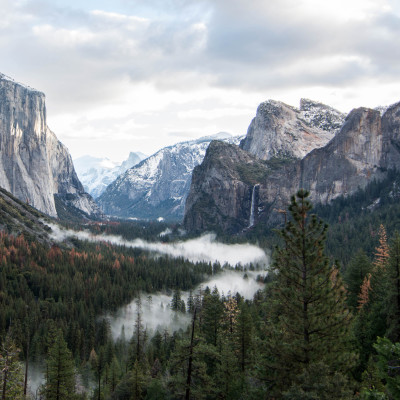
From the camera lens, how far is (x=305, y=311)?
22.2m

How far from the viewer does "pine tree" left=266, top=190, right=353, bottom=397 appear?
2164 centimetres

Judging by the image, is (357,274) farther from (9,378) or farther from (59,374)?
(9,378)

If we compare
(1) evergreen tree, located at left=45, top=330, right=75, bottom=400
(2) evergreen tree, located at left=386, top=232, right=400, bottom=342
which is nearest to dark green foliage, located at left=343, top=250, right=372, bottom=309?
(2) evergreen tree, located at left=386, top=232, right=400, bottom=342

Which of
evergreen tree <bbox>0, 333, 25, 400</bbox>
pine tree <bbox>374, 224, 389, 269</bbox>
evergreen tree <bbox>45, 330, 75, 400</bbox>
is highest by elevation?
pine tree <bbox>374, 224, 389, 269</bbox>

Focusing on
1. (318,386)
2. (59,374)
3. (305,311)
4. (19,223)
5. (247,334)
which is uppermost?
(305,311)

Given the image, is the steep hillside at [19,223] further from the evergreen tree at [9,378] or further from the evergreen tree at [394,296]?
the evergreen tree at [394,296]

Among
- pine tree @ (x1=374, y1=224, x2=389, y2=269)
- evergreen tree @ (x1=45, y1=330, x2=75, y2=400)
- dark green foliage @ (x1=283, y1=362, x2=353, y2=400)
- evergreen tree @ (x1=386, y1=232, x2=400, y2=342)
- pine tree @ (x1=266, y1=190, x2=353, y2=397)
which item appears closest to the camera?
dark green foliage @ (x1=283, y1=362, x2=353, y2=400)

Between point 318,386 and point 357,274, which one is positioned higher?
point 318,386

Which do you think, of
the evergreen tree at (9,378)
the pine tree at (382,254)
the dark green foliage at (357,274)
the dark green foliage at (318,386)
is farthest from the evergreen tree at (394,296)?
the evergreen tree at (9,378)

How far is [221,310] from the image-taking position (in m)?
49.5

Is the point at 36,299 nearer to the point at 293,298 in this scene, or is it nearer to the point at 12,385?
the point at 12,385

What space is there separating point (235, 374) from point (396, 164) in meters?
186

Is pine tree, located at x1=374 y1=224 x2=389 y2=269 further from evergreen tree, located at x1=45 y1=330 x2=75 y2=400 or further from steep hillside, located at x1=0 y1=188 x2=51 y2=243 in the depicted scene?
steep hillside, located at x1=0 y1=188 x2=51 y2=243

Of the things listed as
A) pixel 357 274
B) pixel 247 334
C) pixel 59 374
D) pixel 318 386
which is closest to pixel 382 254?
pixel 357 274
